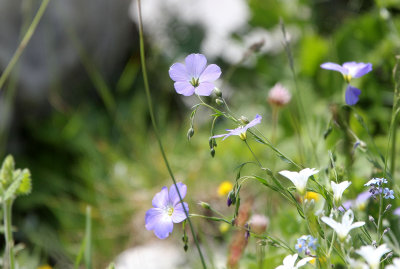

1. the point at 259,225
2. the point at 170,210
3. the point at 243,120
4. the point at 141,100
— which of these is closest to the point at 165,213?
the point at 170,210

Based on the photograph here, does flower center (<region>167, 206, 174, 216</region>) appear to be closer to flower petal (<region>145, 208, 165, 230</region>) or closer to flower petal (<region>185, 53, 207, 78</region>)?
flower petal (<region>145, 208, 165, 230</region>)

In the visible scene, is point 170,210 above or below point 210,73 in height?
below

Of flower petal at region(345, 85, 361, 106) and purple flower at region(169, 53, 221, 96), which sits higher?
purple flower at region(169, 53, 221, 96)

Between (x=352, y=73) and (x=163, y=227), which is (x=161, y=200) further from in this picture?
(x=352, y=73)

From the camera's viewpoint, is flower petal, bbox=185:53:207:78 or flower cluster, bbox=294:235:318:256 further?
flower petal, bbox=185:53:207:78

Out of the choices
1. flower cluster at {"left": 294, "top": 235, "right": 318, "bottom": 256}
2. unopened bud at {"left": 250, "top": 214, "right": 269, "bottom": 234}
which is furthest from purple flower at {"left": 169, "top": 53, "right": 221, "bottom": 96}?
unopened bud at {"left": 250, "top": 214, "right": 269, "bottom": 234}

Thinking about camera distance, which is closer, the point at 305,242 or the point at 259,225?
the point at 305,242

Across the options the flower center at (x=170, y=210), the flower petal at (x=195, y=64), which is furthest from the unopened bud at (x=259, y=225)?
the flower petal at (x=195, y=64)
